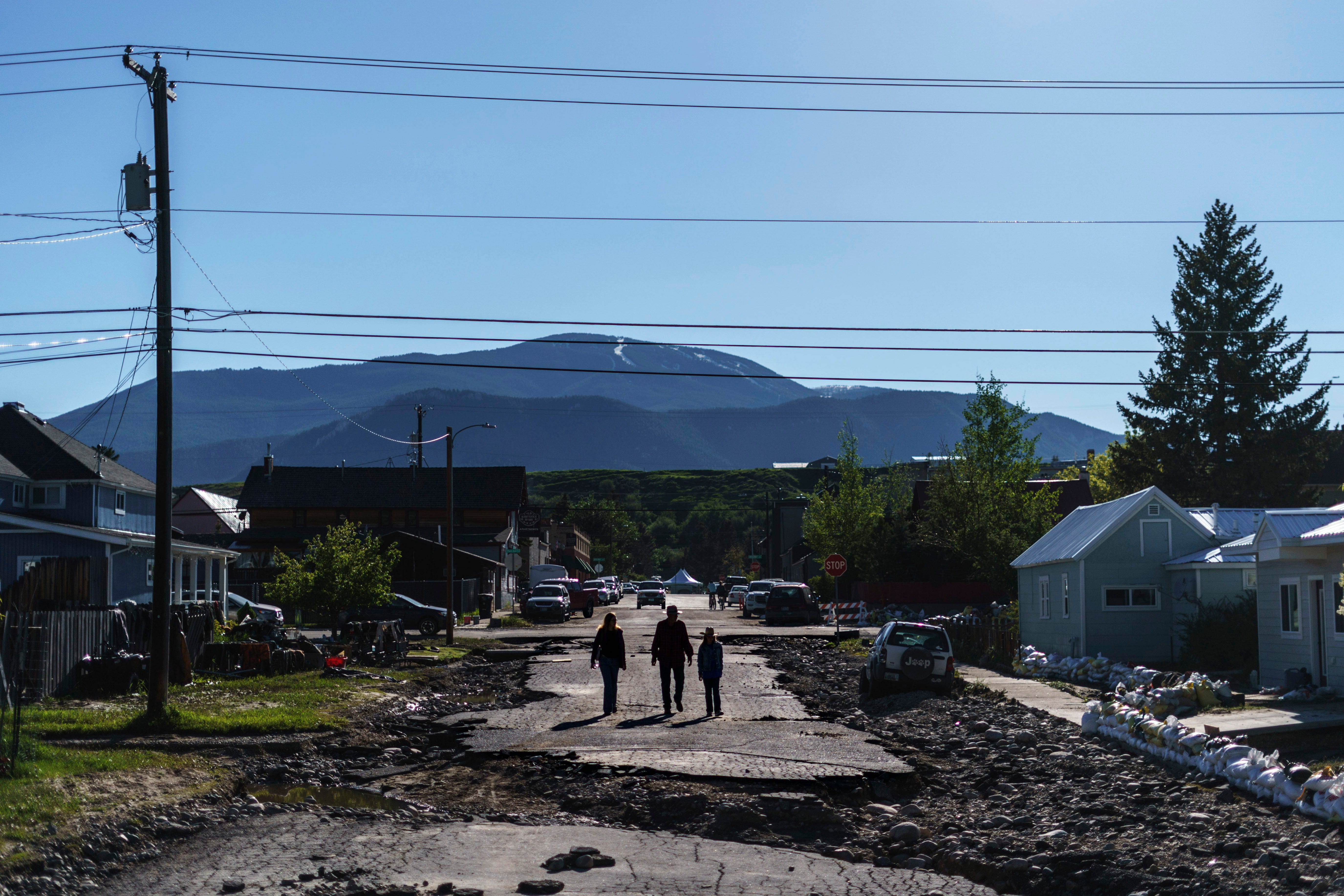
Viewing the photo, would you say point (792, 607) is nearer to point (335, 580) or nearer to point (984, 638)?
point (984, 638)

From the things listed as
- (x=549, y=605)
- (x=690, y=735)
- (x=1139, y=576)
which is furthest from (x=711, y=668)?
(x=549, y=605)

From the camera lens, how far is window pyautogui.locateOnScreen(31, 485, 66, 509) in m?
36.5

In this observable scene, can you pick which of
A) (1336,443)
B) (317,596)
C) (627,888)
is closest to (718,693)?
(627,888)

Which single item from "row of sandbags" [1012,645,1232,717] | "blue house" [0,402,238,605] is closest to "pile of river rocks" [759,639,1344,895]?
"row of sandbags" [1012,645,1232,717]

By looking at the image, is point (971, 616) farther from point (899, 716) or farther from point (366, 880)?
point (366, 880)

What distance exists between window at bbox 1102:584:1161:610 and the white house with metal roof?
17.7ft

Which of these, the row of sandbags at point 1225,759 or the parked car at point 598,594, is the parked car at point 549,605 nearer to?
the parked car at point 598,594

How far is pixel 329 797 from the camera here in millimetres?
12500

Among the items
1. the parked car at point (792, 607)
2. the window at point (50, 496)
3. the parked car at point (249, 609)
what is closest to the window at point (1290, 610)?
the parked car at point (249, 609)

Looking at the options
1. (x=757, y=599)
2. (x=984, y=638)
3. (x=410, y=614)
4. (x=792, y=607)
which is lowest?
(x=757, y=599)

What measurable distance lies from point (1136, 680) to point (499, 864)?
16.7 m

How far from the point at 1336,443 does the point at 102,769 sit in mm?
60766

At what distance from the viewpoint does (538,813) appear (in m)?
11.5

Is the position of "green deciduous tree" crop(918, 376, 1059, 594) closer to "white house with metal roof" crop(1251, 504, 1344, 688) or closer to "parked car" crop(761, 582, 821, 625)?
"parked car" crop(761, 582, 821, 625)
